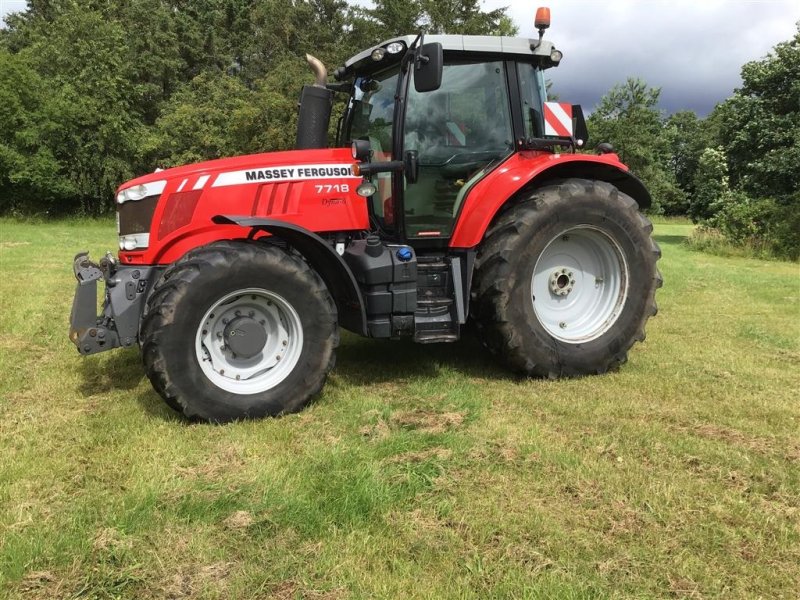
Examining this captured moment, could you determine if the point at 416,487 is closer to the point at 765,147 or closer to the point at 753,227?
the point at 753,227

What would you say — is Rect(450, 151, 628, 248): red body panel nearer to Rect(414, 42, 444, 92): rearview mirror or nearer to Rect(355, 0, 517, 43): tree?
Rect(414, 42, 444, 92): rearview mirror

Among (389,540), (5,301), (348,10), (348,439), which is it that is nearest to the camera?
(389,540)

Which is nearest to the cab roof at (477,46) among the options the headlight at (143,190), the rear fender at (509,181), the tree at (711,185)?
the rear fender at (509,181)

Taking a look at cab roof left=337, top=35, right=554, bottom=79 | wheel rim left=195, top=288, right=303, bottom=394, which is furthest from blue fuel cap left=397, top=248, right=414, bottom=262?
cab roof left=337, top=35, right=554, bottom=79

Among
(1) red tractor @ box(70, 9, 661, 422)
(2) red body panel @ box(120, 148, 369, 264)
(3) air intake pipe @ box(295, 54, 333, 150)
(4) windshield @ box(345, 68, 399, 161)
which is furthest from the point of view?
(3) air intake pipe @ box(295, 54, 333, 150)

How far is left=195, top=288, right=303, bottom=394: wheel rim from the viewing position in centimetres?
351

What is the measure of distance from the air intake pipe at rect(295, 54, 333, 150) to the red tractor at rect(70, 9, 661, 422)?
0.02 metres

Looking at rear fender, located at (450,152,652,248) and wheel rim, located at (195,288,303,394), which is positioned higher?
rear fender, located at (450,152,652,248)

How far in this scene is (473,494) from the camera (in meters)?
2.68

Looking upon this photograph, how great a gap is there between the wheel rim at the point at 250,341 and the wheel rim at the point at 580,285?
6.19 ft

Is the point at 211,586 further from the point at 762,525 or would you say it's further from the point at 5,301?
the point at 5,301

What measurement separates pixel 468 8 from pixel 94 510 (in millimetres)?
32859

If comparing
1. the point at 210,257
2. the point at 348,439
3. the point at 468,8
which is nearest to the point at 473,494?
the point at 348,439

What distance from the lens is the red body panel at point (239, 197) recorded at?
3.83 m
